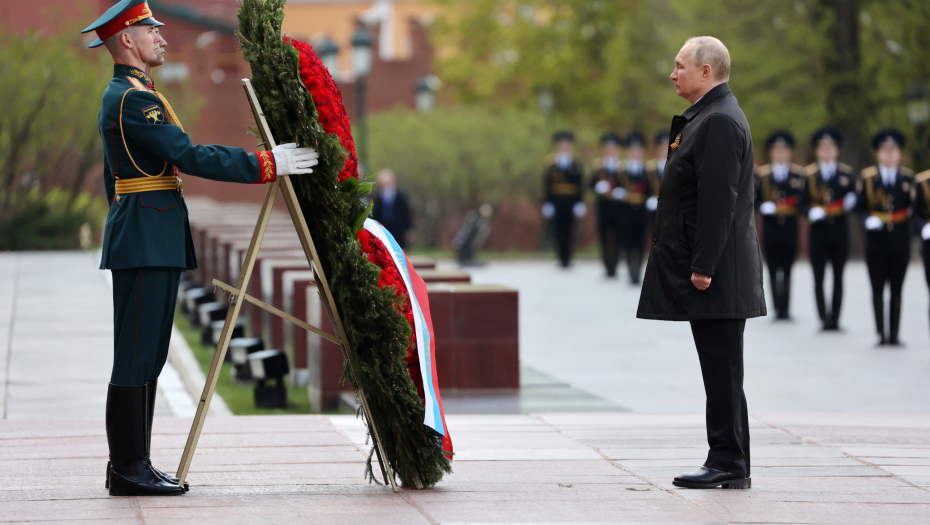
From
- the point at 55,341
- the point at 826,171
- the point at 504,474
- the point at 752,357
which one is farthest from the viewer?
the point at 826,171

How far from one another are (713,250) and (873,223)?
25.0ft

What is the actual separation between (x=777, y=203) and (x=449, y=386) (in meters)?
6.76

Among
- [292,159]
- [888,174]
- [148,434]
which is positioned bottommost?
[148,434]

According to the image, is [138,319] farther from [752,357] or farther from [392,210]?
[392,210]

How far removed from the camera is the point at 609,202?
20.6 metres

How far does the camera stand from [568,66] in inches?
1524

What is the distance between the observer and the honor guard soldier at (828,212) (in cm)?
1366

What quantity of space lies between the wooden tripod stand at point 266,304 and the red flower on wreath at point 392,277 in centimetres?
21

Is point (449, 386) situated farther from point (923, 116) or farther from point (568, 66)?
point (568, 66)

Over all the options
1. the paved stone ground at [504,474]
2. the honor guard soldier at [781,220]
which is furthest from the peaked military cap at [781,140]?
the paved stone ground at [504,474]

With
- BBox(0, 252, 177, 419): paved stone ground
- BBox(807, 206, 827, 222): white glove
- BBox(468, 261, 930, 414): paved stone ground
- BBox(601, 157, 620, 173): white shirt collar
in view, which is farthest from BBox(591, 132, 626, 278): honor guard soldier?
BBox(0, 252, 177, 419): paved stone ground

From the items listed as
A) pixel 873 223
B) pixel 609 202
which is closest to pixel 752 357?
pixel 873 223

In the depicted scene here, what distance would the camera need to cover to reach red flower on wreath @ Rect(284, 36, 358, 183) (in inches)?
195

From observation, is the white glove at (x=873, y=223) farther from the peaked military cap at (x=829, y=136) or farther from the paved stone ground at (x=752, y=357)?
the peaked military cap at (x=829, y=136)
